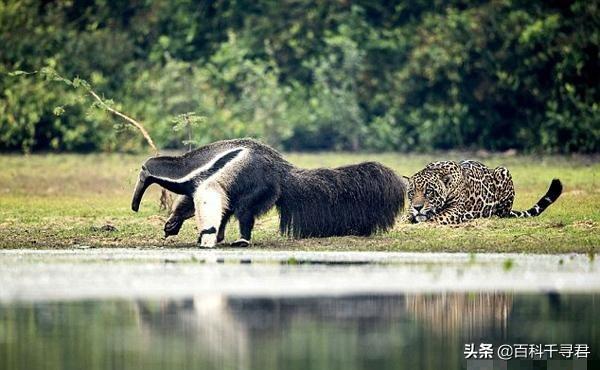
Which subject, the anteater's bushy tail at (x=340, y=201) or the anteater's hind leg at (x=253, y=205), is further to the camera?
the anteater's bushy tail at (x=340, y=201)

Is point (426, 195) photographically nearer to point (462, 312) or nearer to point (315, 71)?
point (462, 312)

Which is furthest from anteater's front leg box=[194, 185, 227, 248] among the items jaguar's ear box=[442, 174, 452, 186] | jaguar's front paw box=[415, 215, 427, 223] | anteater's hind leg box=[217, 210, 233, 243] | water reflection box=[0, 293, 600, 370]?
water reflection box=[0, 293, 600, 370]

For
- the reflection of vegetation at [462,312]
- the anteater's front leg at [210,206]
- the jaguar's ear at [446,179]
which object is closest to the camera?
the reflection of vegetation at [462,312]

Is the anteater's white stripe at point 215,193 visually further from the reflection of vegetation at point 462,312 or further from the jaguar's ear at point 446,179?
the reflection of vegetation at point 462,312

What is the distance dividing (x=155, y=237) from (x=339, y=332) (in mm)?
8025

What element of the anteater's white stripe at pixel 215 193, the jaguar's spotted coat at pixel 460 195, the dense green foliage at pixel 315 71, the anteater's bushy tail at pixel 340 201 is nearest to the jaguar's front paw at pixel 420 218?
the jaguar's spotted coat at pixel 460 195

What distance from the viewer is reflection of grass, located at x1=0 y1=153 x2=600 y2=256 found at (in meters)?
19.4

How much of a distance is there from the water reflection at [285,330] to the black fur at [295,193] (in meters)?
4.51

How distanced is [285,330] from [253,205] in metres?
6.23

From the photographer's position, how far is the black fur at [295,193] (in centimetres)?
1894

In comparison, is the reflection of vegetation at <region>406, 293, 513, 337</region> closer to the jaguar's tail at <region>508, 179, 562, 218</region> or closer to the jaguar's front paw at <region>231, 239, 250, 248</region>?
the jaguar's front paw at <region>231, 239, 250, 248</region>

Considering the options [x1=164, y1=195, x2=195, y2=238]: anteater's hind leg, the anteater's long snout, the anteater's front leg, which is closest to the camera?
the anteater's front leg

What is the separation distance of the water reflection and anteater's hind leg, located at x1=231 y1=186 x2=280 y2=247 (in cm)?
446

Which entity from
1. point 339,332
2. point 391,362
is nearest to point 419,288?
point 339,332
